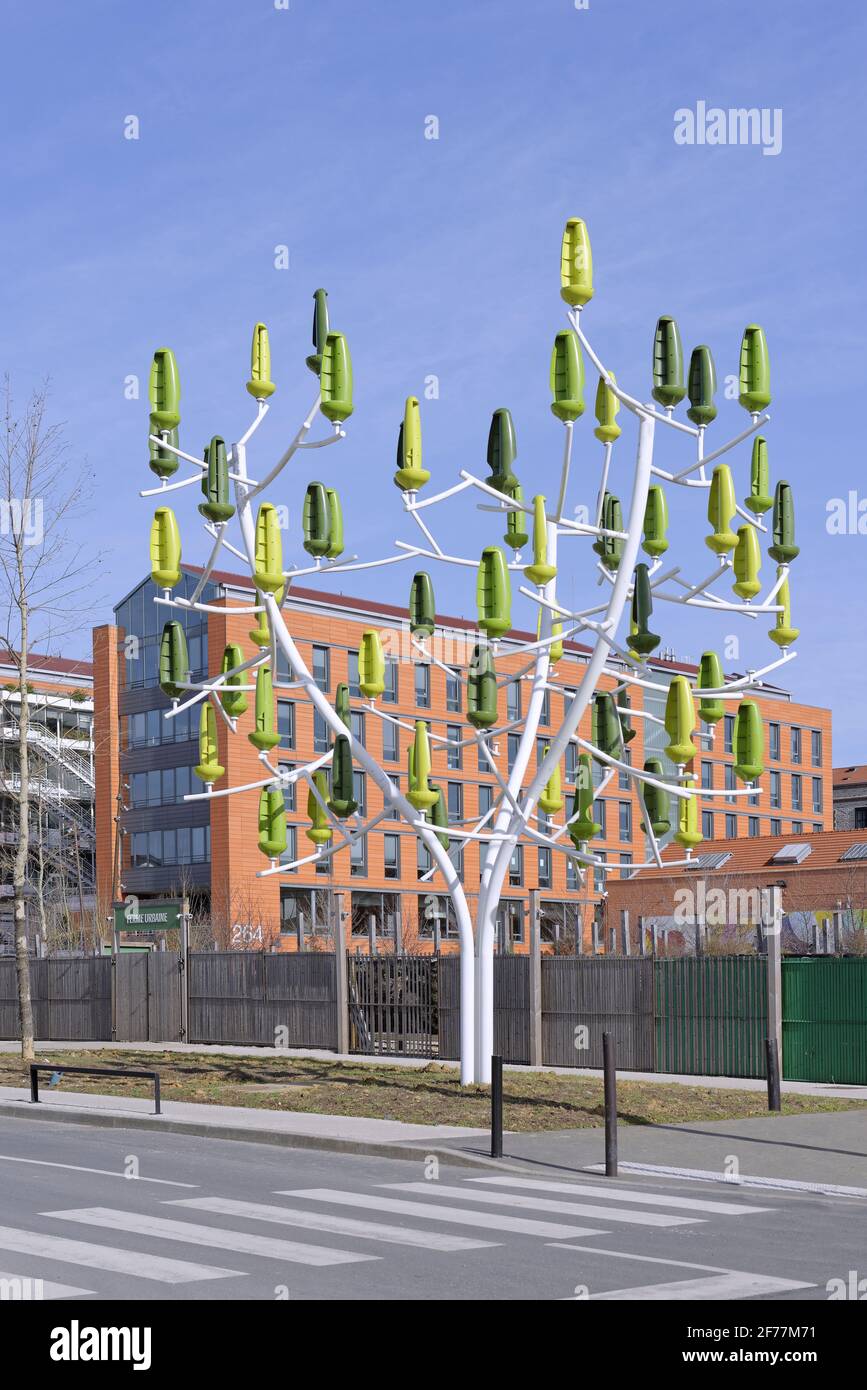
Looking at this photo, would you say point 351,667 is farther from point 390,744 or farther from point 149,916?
point 149,916

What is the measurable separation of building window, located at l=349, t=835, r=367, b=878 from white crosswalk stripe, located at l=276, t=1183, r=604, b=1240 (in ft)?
215

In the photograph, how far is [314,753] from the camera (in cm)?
7844

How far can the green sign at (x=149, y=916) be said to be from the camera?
3788 cm

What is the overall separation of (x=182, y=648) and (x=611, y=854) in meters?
72.6

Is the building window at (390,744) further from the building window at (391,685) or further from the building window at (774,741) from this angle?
the building window at (774,741)

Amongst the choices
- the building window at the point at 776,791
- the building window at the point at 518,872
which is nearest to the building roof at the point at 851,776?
the building window at the point at 776,791

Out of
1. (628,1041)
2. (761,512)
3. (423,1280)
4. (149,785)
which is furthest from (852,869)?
(423,1280)

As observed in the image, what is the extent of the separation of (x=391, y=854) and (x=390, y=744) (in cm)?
537

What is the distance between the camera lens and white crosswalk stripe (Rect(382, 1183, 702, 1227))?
12.3 m

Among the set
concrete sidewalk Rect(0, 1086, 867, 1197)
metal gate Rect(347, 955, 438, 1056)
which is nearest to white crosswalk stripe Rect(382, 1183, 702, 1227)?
concrete sidewalk Rect(0, 1086, 867, 1197)

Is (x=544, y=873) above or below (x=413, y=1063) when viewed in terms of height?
above

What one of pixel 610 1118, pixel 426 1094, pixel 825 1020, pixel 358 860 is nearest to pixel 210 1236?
pixel 610 1118

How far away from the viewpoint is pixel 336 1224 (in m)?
11.8

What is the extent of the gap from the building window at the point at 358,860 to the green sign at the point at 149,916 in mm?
40206
